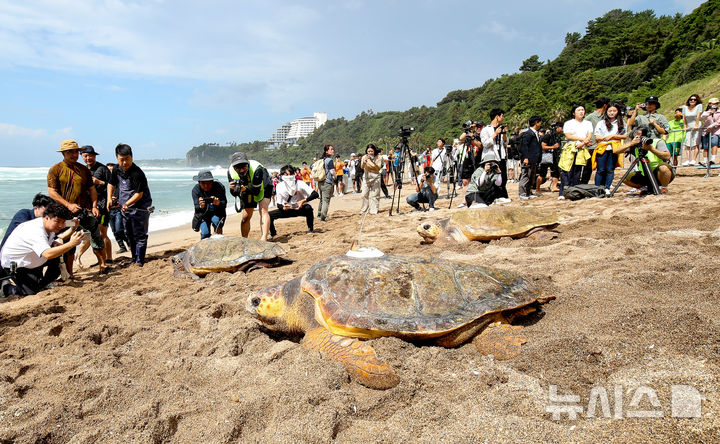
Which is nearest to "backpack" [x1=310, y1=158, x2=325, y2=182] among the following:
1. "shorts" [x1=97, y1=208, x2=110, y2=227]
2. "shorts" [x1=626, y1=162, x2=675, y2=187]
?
"shorts" [x1=97, y1=208, x2=110, y2=227]

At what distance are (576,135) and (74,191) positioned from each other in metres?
8.20

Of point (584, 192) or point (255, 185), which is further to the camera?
point (584, 192)

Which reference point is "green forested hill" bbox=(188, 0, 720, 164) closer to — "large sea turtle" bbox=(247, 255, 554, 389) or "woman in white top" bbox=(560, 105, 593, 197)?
"woman in white top" bbox=(560, 105, 593, 197)

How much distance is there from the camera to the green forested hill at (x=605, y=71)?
1280 inches

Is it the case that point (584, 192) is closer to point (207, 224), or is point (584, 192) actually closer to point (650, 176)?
point (650, 176)

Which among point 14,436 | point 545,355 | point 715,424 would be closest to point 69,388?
point 14,436

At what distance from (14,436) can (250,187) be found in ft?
14.3

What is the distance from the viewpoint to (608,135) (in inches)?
242

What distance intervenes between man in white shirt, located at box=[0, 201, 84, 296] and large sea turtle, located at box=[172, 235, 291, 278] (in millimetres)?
1194

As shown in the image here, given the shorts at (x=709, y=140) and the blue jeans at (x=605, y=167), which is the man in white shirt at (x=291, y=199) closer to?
the blue jeans at (x=605, y=167)

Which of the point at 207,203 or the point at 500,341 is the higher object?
the point at 207,203

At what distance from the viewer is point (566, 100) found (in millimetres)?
48688

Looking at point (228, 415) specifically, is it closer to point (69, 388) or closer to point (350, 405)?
point (350, 405)

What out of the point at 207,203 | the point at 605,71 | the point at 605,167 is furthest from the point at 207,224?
the point at 605,71
